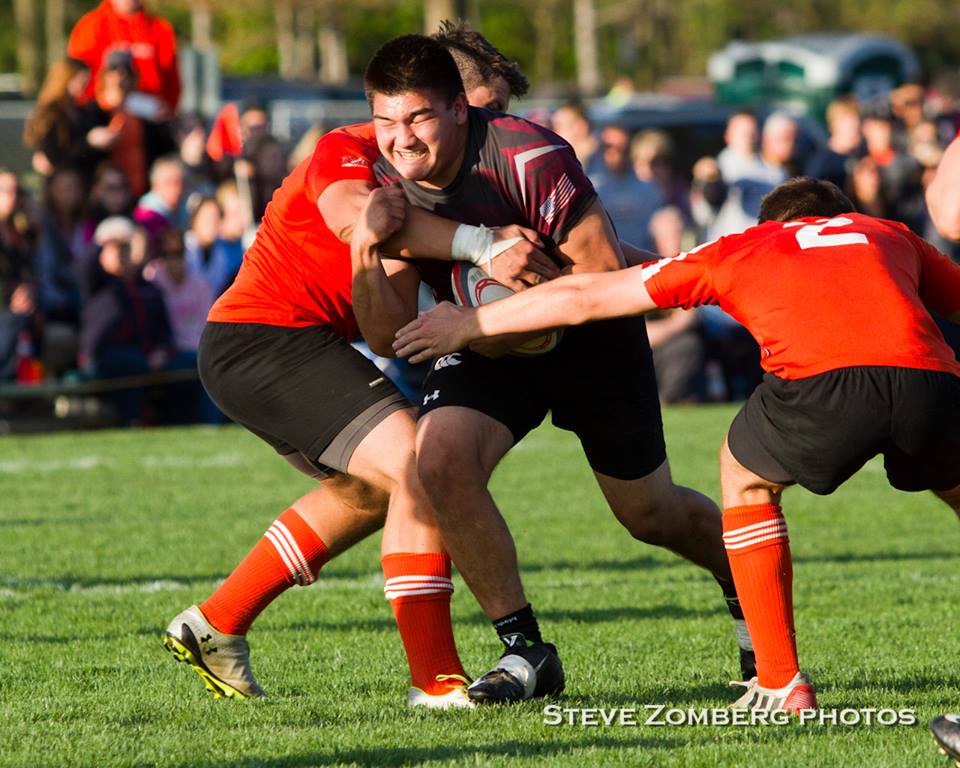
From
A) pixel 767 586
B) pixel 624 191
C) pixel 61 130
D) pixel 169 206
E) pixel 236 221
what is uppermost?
pixel 61 130

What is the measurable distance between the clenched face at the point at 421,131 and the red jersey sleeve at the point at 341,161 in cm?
14

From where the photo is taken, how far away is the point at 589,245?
532cm

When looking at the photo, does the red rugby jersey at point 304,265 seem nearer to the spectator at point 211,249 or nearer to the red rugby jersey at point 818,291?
the red rugby jersey at point 818,291

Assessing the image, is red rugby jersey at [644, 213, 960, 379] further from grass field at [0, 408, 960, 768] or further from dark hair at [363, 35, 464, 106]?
grass field at [0, 408, 960, 768]

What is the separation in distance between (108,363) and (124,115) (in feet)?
8.58

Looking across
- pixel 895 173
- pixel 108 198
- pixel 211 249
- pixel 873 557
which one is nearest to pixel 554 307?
pixel 873 557

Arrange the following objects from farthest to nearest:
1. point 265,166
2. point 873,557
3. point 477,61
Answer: point 265,166 → point 873,557 → point 477,61

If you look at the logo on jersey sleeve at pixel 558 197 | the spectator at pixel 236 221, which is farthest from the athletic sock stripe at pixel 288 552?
the spectator at pixel 236 221

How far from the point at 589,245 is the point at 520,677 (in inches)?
50.2

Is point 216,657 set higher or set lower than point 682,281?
lower

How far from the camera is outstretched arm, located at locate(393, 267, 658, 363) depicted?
4922 mm

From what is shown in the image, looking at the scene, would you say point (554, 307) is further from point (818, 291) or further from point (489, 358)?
point (818, 291)

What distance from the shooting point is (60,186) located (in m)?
14.9

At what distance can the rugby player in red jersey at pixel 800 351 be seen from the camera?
471 centimetres
